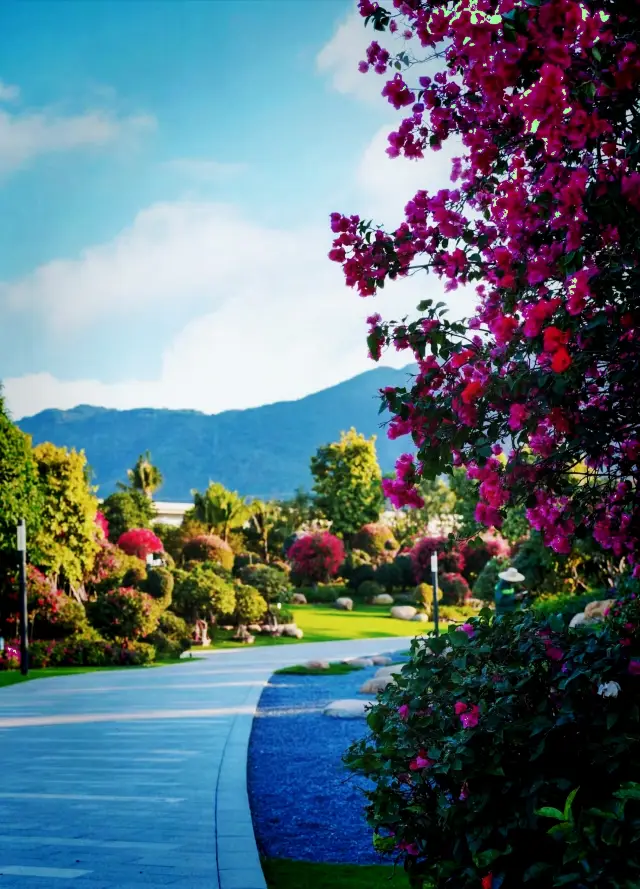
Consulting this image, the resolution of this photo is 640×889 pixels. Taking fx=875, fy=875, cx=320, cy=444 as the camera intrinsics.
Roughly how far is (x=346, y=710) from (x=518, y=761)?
6788mm

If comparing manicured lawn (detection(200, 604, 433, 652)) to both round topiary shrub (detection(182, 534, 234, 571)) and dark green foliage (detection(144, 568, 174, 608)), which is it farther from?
round topiary shrub (detection(182, 534, 234, 571))

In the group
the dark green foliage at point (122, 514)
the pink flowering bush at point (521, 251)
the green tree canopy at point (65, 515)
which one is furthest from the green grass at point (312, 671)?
the dark green foliage at point (122, 514)

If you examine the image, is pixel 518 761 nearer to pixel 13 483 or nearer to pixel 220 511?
pixel 13 483

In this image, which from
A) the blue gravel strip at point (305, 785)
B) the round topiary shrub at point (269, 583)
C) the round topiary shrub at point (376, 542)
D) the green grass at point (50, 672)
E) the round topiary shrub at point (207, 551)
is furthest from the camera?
the round topiary shrub at point (376, 542)

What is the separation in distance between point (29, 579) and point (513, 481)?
12.7 meters

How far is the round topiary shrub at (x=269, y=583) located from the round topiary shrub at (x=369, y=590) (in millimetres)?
7392

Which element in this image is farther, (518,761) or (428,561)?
(428,561)

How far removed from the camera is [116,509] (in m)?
29.9

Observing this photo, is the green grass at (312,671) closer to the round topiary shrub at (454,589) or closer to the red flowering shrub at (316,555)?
the round topiary shrub at (454,589)

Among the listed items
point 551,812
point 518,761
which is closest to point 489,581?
point 518,761

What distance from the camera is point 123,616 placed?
14984mm

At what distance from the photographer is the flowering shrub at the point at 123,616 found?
15.0 metres

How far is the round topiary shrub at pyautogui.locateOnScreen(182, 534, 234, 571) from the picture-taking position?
78.6 feet

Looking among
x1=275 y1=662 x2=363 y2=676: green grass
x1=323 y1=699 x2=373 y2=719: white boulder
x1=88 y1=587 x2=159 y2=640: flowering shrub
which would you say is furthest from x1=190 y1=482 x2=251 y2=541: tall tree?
x1=323 y1=699 x2=373 y2=719: white boulder
